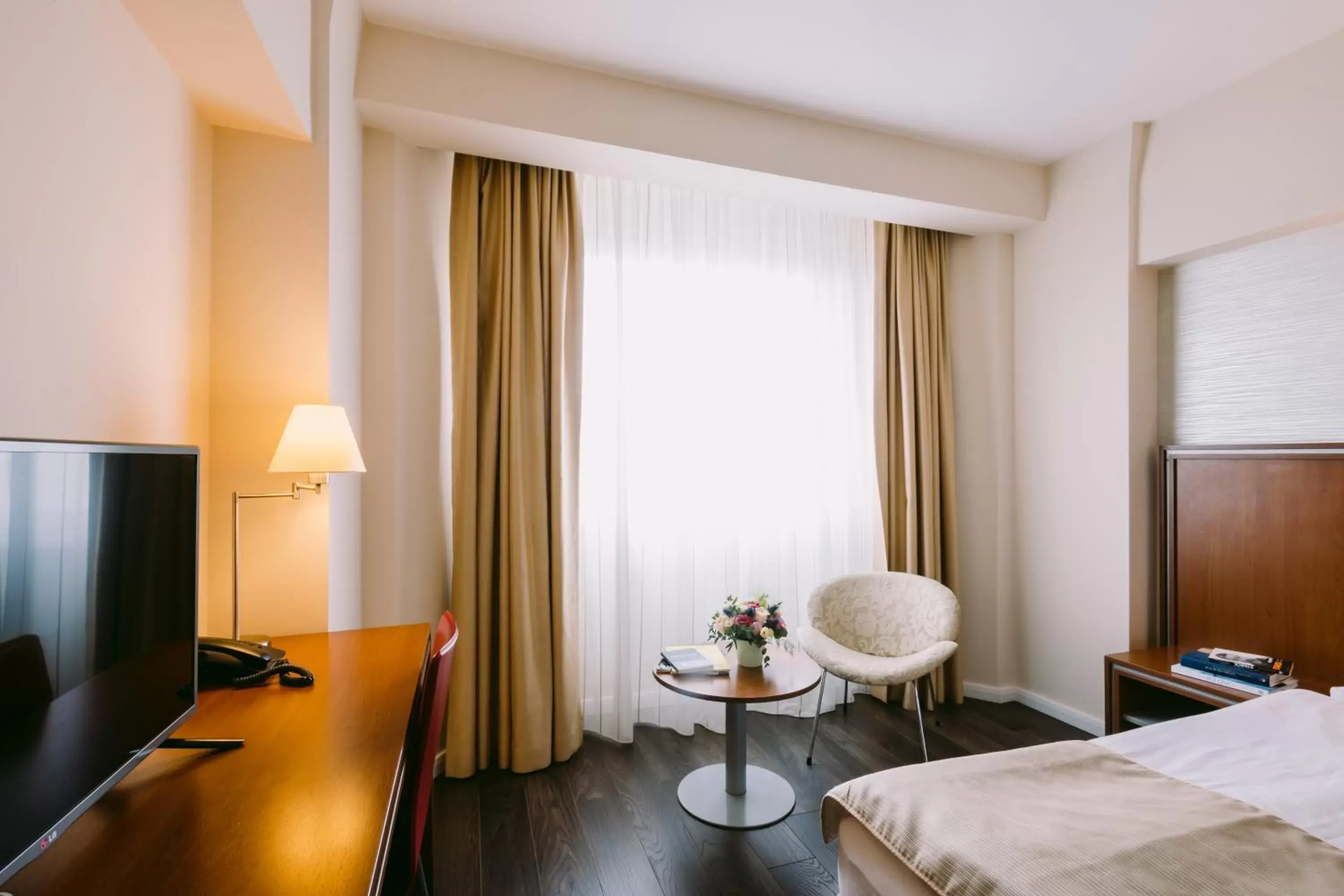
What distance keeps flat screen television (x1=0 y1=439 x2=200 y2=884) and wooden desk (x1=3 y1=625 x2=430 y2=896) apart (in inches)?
2.6

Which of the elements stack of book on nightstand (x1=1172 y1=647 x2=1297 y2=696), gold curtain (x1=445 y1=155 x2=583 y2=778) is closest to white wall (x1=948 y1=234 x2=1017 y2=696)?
stack of book on nightstand (x1=1172 y1=647 x2=1297 y2=696)

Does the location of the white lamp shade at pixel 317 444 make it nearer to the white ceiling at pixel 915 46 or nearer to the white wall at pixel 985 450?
the white ceiling at pixel 915 46

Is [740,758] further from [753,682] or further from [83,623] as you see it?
[83,623]

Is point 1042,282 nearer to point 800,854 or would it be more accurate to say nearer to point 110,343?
point 800,854

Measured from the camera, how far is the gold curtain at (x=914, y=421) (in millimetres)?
3441

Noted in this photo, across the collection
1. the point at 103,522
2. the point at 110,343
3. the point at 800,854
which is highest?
the point at 110,343

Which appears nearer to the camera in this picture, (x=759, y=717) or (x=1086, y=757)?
(x=1086, y=757)

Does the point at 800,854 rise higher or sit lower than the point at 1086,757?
lower

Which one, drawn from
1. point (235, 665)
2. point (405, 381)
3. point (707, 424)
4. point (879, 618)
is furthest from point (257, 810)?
point (879, 618)

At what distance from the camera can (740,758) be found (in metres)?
2.39

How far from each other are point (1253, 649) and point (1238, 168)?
1923 mm

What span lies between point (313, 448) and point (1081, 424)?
3267mm

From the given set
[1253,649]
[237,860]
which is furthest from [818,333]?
[237,860]

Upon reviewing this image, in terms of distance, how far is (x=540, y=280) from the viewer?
278cm
